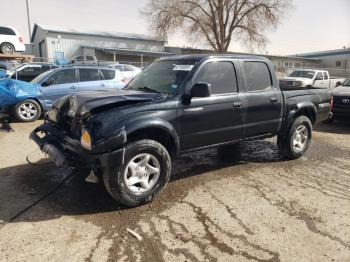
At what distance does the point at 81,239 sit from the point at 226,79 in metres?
3.01

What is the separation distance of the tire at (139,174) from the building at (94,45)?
2883cm

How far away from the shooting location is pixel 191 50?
40031 mm

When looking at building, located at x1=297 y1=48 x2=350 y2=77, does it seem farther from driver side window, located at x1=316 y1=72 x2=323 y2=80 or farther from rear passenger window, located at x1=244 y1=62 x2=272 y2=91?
rear passenger window, located at x1=244 y1=62 x2=272 y2=91

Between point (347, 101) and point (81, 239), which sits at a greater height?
point (347, 101)

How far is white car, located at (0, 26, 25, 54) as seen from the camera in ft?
64.7

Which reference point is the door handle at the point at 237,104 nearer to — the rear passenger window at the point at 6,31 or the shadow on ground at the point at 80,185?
the shadow on ground at the point at 80,185

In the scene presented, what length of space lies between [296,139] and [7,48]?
1915 centimetres

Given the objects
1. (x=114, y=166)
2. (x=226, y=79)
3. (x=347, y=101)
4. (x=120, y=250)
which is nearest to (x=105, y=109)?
(x=114, y=166)

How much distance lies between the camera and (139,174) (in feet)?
13.3

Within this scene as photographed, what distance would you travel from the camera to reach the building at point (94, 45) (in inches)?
1334

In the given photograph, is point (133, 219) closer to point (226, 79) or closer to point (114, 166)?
point (114, 166)

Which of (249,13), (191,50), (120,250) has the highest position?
(249,13)

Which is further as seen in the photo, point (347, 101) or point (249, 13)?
point (249, 13)

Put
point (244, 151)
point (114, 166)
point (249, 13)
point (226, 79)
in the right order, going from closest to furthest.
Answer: point (114, 166) → point (226, 79) → point (244, 151) → point (249, 13)
